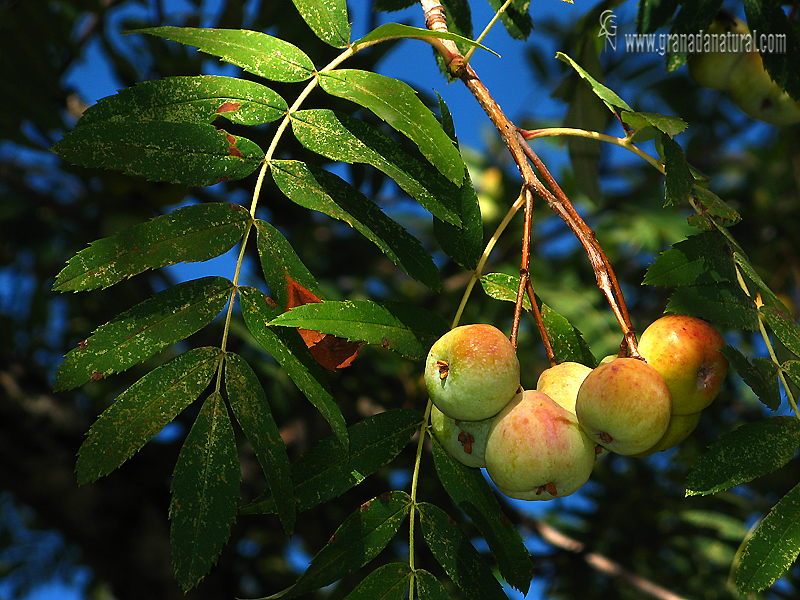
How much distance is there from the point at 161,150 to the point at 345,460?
0.42 metres

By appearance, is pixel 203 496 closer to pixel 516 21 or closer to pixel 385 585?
pixel 385 585

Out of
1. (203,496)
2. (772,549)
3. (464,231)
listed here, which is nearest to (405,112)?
(464,231)

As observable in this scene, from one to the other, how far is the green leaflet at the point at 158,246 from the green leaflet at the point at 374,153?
13 centimetres

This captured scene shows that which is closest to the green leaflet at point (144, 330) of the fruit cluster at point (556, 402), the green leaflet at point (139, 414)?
the green leaflet at point (139, 414)

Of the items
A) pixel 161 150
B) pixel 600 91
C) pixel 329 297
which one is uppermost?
pixel 161 150

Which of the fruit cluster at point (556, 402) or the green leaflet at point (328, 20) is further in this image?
the green leaflet at point (328, 20)

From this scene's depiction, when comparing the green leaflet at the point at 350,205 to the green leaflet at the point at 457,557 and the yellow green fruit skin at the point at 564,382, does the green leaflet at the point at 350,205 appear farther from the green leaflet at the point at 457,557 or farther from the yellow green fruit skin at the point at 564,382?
the green leaflet at the point at 457,557

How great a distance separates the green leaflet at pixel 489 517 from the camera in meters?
0.85

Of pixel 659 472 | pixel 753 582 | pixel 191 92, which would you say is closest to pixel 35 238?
pixel 191 92

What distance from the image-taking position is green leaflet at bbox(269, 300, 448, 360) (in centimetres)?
76

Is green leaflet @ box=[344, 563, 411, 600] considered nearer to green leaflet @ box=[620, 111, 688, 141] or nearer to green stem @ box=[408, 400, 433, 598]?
green stem @ box=[408, 400, 433, 598]

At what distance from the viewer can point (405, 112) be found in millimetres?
843

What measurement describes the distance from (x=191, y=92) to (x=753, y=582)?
0.85m

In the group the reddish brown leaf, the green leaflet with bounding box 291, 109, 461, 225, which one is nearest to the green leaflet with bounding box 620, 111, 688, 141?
the green leaflet with bounding box 291, 109, 461, 225
